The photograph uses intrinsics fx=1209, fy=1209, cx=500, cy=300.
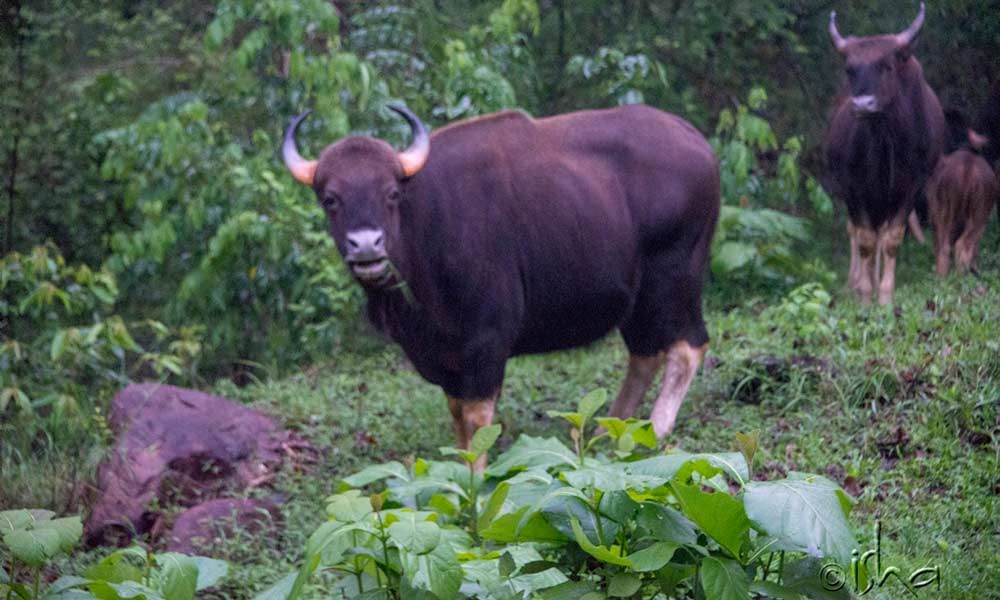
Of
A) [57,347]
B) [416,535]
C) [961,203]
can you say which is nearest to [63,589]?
[416,535]

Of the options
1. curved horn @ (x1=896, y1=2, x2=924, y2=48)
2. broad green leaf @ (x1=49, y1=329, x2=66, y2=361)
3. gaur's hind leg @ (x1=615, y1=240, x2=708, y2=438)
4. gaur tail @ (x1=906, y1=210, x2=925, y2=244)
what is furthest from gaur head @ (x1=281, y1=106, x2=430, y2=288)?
gaur tail @ (x1=906, y1=210, x2=925, y2=244)

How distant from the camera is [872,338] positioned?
679cm

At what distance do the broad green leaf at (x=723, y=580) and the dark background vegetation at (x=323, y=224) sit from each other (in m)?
1.59

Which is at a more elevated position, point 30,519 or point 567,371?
point 30,519

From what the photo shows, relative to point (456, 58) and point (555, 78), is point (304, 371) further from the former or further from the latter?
point (555, 78)

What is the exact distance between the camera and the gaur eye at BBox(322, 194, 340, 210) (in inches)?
243

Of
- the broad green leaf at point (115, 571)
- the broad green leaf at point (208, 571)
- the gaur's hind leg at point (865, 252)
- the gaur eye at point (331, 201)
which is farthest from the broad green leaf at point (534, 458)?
the gaur's hind leg at point (865, 252)

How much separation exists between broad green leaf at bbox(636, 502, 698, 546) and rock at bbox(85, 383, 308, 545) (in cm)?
362

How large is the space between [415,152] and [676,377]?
199 centimetres

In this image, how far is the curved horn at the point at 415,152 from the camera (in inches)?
250

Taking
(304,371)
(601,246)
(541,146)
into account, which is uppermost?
(541,146)

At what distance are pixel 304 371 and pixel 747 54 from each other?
4904 millimetres

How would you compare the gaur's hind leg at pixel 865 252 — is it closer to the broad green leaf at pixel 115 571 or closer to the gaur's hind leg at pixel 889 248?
the gaur's hind leg at pixel 889 248

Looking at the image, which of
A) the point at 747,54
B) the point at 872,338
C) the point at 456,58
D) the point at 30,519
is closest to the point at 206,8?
the point at 456,58
